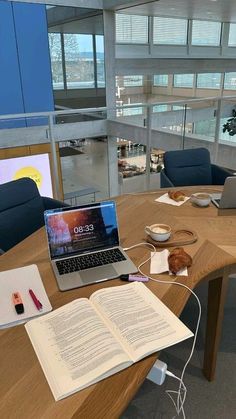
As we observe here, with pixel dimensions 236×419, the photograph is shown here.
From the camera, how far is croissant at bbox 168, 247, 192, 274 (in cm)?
129

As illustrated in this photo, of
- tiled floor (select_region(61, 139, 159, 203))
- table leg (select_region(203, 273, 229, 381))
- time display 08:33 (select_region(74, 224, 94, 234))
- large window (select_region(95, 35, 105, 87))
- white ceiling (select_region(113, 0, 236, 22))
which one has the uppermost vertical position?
white ceiling (select_region(113, 0, 236, 22))

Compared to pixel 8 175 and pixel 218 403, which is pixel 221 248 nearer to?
pixel 218 403

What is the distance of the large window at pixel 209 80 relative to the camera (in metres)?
10.5

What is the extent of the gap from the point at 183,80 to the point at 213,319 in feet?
32.4

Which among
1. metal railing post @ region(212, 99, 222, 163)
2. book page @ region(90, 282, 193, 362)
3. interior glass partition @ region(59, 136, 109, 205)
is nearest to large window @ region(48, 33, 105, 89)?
interior glass partition @ region(59, 136, 109, 205)

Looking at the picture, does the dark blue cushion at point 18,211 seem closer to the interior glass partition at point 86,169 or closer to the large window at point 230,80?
the interior glass partition at point 86,169

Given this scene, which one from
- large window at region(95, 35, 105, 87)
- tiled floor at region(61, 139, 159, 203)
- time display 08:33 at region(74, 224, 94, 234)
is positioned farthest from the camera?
large window at region(95, 35, 105, 87)

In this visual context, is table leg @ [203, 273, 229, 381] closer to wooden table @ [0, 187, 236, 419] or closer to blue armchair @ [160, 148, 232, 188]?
wooden table @ [0, 187, 236, 419]

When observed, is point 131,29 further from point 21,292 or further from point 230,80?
point 21,292

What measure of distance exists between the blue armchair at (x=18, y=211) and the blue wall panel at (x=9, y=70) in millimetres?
4157

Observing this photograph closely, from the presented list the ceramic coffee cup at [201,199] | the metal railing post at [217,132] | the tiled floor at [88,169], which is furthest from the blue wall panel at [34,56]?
the ceramic coffee cup at [201,199]

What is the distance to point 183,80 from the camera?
10.2 metres

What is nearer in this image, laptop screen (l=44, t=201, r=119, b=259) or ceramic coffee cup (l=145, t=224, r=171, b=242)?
laptop screen (l=44, t=201, r=119, b=259)

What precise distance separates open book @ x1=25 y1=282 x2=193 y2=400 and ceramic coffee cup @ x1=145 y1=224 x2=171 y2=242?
379 millimetres
